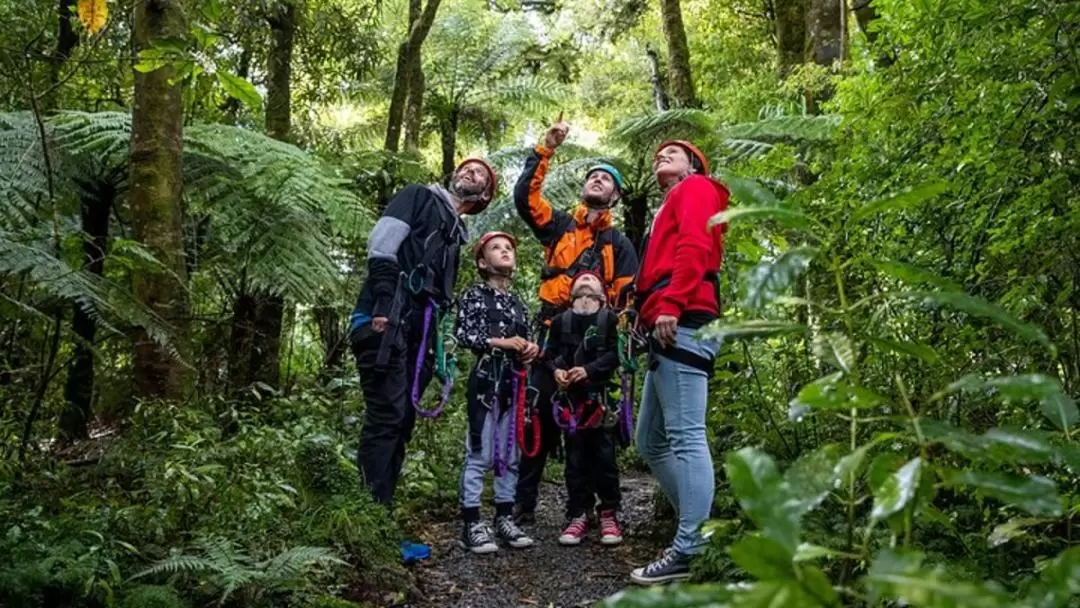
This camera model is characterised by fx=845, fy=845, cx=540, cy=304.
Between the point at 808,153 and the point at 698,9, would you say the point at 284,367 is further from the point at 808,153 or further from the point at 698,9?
the point at 698,9

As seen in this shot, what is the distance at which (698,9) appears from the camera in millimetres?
14031

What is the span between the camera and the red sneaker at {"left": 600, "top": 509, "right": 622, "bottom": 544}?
14.4ft

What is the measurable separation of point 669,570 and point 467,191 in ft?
7.06

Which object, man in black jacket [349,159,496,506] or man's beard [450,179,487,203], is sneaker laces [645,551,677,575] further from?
man's beard [450,179,487,203]

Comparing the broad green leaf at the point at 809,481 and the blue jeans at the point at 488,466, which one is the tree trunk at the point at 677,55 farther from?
the broad green leaf at the point at 809,481

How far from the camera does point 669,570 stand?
3.47m

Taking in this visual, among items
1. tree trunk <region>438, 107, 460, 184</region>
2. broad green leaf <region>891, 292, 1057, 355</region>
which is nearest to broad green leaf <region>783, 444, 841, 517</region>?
broad green leaf <region>891, 292, 1057, 355</region>

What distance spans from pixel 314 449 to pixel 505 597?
42.6 inches

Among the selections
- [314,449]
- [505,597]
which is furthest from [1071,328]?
[314,449]

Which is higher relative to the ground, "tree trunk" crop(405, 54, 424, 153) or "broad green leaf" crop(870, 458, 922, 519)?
"tree trunk" crop(405, 54, 424, 153)

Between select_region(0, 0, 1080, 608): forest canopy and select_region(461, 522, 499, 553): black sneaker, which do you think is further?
select_region(461, 522, 499, 553): black sneaker

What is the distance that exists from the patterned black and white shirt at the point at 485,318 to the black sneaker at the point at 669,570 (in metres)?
1.50

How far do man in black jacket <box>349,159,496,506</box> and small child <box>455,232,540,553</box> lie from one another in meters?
0.30

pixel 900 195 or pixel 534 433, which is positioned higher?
pixel 900 195
